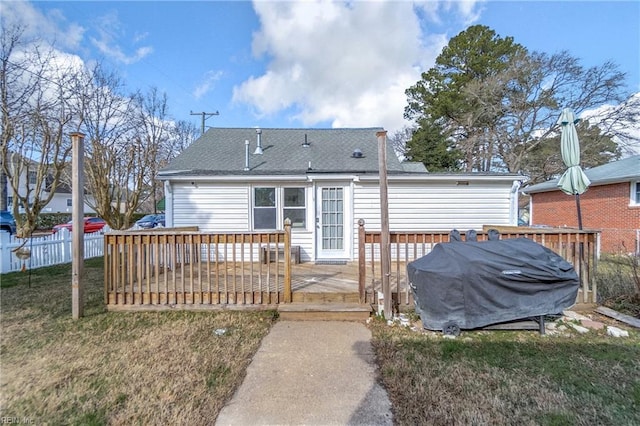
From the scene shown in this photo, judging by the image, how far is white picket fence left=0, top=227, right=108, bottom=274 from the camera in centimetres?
699

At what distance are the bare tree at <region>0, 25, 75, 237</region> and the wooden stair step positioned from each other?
9.90 metres

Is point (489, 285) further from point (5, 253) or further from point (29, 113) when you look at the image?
point (29, 113)

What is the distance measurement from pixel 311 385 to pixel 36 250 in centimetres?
902

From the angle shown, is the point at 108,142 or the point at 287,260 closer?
the point at 287,260

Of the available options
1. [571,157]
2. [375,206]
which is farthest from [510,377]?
[375,206]

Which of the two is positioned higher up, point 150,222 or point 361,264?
point 150,222

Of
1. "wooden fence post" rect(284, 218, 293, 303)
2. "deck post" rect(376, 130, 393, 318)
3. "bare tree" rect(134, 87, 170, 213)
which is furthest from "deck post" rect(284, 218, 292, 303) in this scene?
"bare tree" rect(134, 87, 170, 213)

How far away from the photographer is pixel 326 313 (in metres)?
4.24

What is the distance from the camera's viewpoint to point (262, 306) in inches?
178

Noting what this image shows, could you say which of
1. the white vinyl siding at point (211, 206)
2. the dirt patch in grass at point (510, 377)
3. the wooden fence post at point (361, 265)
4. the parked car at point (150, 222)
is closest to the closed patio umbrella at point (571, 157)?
the dirt patch in grass at point (510, 377)

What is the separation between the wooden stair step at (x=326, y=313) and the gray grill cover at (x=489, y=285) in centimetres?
91

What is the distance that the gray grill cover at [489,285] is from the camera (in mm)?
3496

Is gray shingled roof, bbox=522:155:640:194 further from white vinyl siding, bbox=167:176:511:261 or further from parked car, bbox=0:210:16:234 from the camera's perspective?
parked car, bbox=0:210:16:234

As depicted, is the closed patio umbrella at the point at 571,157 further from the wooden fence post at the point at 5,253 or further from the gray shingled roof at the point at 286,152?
the wooden fence post at the point at 5,253
